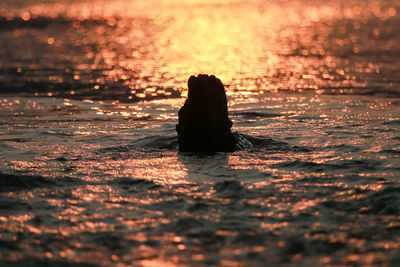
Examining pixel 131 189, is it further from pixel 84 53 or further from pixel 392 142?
pixel 84 53

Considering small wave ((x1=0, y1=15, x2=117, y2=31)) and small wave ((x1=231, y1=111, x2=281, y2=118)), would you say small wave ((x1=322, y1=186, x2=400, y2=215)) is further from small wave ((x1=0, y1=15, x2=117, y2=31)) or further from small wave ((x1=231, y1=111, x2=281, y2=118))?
small wave ((x1=0, y1=15, x2=117, y2=31))

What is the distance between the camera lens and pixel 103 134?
18.5 m

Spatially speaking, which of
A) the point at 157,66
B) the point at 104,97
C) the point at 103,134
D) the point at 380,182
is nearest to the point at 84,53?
the point at 157,66

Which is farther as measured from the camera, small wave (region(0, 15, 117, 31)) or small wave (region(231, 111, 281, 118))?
small wave (region(0, 15, 117, 31))

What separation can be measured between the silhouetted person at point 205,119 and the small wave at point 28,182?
11.1 ft

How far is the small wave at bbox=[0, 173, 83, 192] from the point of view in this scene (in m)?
12.3

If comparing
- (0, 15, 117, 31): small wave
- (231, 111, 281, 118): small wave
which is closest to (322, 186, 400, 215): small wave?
(231, 111, 281, 118): small wave

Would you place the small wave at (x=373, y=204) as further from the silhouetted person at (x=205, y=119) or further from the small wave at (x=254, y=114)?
the small wave at (x=254, y=114)

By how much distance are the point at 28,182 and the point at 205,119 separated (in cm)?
441

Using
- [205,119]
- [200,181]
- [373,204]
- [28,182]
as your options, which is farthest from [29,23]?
[373,204]

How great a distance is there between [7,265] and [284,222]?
13.8 feet

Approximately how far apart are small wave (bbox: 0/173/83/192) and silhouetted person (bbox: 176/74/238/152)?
3.38 m

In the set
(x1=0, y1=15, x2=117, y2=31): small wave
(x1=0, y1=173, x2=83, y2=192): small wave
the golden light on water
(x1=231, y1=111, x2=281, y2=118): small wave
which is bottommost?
(x1=0, y1=173, x2=83, y2=192): small wave

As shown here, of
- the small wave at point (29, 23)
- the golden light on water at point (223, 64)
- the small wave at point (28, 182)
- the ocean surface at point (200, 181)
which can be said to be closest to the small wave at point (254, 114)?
the ocean surface at point (200, 181)
